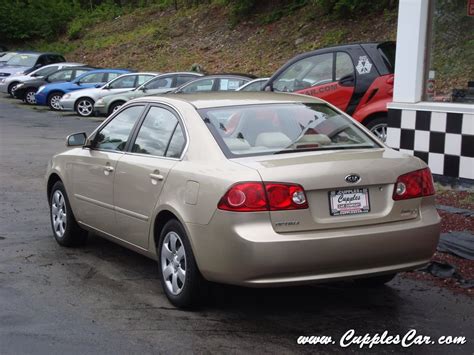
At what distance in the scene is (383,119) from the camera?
10.8 metres

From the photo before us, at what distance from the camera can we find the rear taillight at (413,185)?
5172 mm

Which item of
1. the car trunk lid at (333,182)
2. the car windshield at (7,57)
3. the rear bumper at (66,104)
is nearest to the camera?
the car trunk lid at (333,182)

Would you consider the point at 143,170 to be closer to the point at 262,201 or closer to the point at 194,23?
the point at 262,201

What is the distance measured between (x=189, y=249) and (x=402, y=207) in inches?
57.6

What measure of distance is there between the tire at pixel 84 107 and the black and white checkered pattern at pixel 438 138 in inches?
635

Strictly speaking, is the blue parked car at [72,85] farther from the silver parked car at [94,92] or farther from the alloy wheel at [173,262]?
the alloy wheel at [173,262]

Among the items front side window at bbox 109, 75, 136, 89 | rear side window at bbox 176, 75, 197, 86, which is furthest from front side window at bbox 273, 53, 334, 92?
front side window at bbox 109, 75, 136, 89

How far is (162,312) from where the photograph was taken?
209 inches

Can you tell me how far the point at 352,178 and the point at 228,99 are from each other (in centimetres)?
147

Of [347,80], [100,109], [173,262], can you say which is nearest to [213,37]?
[100,109]

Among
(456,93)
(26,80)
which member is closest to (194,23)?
(26,80)

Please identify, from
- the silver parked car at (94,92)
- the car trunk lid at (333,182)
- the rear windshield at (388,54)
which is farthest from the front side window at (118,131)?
the silver parked car at (94,92)

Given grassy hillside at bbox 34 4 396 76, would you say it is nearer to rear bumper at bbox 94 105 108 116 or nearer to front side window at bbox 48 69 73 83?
front side window at bbox 48 69 73 83

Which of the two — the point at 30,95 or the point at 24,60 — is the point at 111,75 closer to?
the point at 30,95
